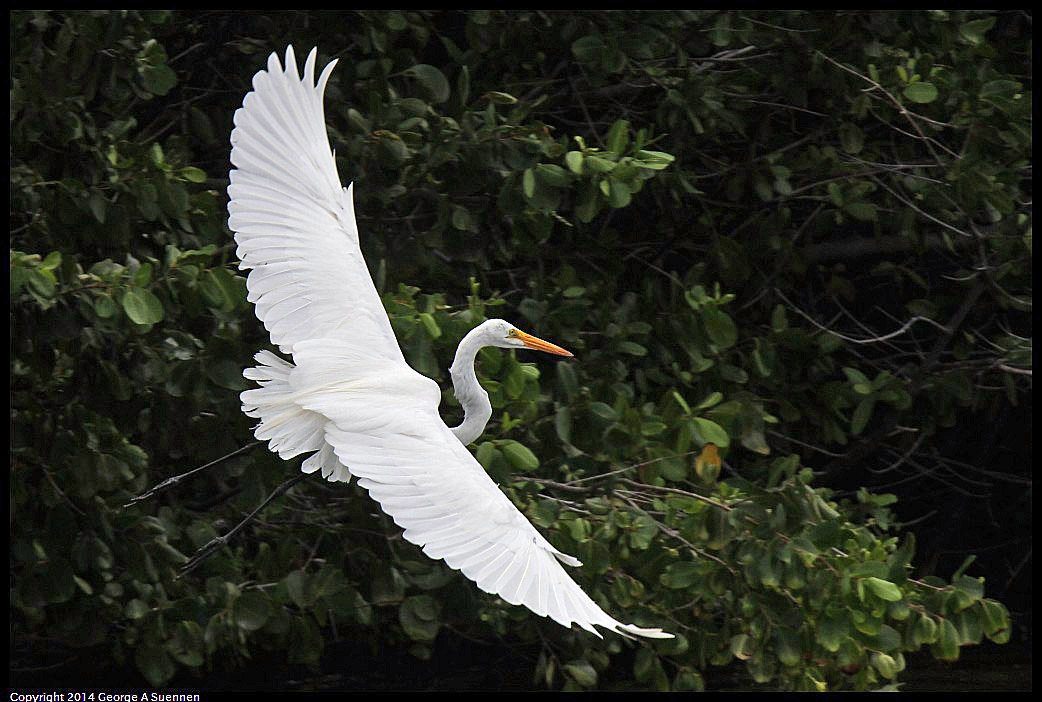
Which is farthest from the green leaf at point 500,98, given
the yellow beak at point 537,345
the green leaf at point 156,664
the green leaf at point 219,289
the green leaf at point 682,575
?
the green leaf at point 156,664

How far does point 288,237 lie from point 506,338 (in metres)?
0.61

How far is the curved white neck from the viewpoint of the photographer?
3.42 metres

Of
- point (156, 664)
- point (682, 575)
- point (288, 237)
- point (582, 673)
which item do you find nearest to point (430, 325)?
point (288, 237)

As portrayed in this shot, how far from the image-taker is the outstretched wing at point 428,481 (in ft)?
8.85

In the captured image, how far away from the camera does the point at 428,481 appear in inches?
114

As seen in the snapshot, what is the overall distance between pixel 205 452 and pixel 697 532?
56.2 inches

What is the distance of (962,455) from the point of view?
19.6 feet

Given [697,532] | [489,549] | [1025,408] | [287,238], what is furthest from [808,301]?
[489,549]

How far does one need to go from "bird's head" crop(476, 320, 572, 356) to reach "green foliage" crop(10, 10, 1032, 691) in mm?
61

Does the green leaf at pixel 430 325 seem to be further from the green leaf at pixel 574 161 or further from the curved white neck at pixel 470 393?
the green leaf at pixel 574 161

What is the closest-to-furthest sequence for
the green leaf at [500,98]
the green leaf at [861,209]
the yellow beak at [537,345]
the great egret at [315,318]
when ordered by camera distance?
the great egret at [315,318], the yellow beak at [537,345], the green leaf at [500,98], the green leaf at [861,209]

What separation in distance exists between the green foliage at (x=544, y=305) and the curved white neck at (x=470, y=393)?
7cm

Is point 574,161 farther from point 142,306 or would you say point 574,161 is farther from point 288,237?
point 142,306

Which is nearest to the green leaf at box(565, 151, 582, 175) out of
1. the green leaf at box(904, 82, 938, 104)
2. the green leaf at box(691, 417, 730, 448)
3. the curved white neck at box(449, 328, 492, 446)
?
the curved white neck at box(449, 328, 492, 446)
